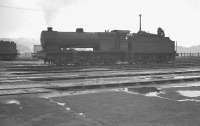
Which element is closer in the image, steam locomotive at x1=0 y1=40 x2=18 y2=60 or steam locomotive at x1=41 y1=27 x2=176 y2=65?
steam locomotive at x1=41 y1=27 x2=176 y2=65

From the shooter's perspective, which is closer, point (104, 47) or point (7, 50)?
point (104, 47)

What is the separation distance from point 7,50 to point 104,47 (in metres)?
19.8

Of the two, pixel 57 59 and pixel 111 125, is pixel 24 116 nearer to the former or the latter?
pixel 111 125

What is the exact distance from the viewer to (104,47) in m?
31.2

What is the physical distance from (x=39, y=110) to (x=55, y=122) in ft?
4.05

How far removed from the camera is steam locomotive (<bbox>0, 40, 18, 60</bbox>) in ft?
146

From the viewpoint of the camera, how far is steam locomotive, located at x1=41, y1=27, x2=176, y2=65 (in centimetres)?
2953

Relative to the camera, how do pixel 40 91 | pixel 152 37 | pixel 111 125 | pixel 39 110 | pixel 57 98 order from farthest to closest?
1. pixel 152 37
2. pixel 40 91
3. pixel 57 98
4. pixel 39 110
5. pixel 111 125

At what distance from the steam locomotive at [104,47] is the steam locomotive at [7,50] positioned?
54.4 feet

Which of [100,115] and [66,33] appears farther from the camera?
[66,33]

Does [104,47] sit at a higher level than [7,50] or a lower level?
higher

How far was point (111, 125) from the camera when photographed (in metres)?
5.19

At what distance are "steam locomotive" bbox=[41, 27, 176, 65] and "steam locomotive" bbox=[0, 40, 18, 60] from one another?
16593 mm

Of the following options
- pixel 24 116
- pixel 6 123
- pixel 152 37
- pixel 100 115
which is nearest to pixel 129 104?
pixel 100 115
